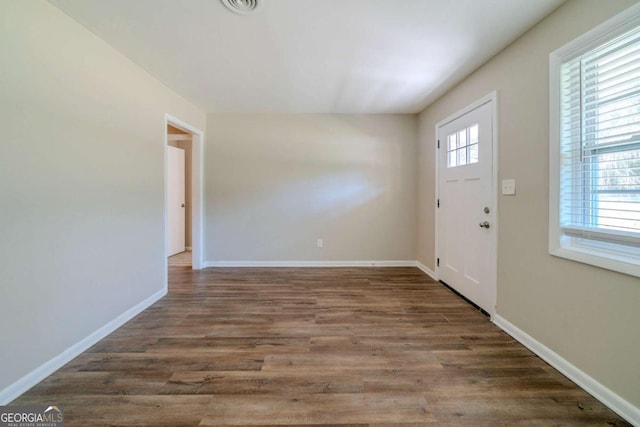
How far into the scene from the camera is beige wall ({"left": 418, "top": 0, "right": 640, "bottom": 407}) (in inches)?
52.9

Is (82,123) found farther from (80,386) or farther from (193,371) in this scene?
(193,371)

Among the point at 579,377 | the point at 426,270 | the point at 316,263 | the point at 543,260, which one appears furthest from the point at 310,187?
the point at 579,377

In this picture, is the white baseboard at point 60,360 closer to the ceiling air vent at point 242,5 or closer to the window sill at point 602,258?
the ceiling air vent at point 242,5

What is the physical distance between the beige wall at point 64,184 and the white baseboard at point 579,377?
3282 millimetres

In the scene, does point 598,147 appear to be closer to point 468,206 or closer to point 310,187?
point 468,206

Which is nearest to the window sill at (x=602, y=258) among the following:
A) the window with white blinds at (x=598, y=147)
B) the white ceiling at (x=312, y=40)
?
the window with white blinds at (x=598, y=147)

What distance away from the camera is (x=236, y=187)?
13.1ft

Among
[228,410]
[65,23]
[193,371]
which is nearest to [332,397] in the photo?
[228,410]

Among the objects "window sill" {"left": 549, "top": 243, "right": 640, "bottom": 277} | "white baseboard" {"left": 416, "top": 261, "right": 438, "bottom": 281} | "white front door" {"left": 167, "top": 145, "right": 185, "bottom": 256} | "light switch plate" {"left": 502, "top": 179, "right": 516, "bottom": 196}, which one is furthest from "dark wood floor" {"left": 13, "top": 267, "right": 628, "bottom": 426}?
"white front door" {"left": 167, "top": 145, "right": 185, "bottom": 256}

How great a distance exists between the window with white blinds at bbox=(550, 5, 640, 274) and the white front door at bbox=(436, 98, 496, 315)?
624 millimetres

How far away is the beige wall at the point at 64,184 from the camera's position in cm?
143

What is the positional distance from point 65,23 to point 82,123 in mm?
654

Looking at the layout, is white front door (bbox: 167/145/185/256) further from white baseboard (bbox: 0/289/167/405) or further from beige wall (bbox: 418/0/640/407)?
beige wall (bbox: 418/0/640/407)

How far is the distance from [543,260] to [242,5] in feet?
8.83
